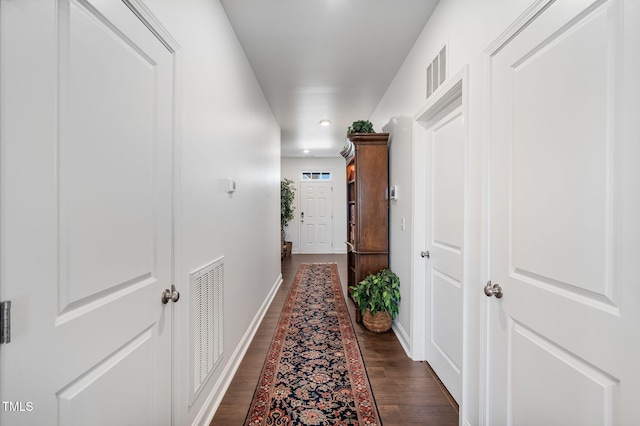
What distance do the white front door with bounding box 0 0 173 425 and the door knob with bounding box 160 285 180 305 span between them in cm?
3

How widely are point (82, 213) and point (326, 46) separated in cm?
224

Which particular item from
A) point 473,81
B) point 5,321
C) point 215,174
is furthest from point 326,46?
point 5,321

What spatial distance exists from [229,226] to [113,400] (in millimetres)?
1273

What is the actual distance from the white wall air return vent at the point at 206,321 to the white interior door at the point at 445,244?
4.86 feet

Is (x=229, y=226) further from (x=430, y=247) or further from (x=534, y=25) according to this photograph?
(x=534, y=25)

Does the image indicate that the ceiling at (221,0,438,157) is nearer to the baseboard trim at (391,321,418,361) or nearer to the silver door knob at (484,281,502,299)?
the silver door knob at (484,281,502,299)

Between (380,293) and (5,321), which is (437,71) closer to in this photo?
(380,293)

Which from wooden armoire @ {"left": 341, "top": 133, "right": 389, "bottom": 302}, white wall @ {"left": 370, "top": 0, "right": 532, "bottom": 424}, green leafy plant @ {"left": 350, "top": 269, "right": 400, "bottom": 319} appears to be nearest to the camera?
white wall @ {"left": 370, "top": 0, "right": 532, "bottom": 424}

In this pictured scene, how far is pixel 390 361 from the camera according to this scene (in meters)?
2.31

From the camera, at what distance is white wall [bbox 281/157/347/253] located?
7.73 meters

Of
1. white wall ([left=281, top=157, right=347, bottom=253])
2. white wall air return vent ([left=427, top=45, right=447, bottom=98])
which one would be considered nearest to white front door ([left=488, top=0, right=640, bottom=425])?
white wall air return vent ([left=427, top=45, right=447, bottom=98])

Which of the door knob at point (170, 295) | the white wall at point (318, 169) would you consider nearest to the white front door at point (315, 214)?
the white wall at point (318, 169)

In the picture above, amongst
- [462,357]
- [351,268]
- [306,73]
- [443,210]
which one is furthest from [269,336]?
[306,73]

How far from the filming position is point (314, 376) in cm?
206
